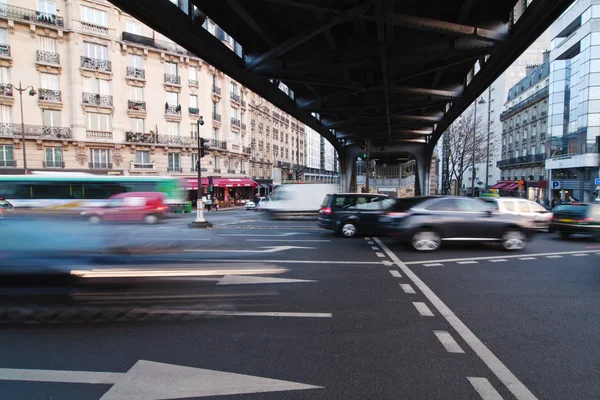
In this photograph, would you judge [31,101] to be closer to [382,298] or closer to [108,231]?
[108,231]

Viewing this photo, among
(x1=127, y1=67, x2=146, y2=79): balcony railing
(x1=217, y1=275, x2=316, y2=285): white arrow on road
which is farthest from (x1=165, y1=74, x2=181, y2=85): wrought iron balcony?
(x1=217, y1=275, x2=316, y2=285): white arrow on road

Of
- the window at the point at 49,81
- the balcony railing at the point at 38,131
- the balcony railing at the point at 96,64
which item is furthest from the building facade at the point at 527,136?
the window at the point at 49,81

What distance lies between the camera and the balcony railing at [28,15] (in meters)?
27.4

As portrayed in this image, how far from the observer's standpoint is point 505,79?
233ft

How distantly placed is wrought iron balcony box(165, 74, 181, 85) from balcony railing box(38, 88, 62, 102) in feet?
32.3

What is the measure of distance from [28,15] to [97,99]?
790 cm

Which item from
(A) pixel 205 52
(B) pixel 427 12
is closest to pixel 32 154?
(A) pixel 205 52

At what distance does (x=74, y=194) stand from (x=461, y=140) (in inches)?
1305

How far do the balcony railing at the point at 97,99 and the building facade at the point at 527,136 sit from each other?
49.3 meters

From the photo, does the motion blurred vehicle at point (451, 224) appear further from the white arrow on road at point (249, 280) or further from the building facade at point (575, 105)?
the building facade at point (575, 105)

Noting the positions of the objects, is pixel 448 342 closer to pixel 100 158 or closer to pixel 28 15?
pixel 100 158

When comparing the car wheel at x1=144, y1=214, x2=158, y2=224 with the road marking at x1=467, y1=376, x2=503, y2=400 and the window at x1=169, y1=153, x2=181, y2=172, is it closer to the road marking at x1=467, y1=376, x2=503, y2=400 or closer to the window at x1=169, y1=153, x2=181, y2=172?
the window at x1=169, y1=153, x2=181, y2=172

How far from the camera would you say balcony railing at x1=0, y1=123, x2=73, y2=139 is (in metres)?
28.1

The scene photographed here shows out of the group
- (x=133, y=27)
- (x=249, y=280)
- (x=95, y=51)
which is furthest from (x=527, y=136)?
(x=249, y=280)
